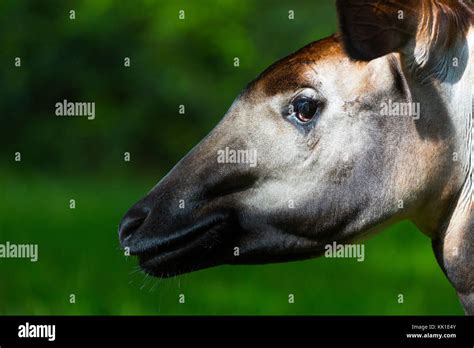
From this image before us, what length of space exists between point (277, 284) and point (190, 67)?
628 cm

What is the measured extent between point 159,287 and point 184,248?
9.18ft

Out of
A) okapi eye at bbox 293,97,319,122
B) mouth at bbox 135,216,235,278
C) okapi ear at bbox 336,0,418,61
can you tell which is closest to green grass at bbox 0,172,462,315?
mouth at bbox 135,216,235,278

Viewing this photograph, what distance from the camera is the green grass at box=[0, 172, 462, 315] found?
752 centimetres

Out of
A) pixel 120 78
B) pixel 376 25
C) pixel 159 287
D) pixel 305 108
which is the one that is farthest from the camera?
pixel 120 78

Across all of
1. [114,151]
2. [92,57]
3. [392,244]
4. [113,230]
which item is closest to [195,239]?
[113,230]

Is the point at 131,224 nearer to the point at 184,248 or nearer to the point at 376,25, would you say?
the point at 184,248

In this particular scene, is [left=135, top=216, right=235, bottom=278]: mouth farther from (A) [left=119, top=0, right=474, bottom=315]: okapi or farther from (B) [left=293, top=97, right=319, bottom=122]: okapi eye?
(B) [left=293, top=97, right=319, bottom=122]: okapi eye

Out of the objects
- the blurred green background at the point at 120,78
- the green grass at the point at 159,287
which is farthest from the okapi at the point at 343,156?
the blurred green background at the point at 120,78

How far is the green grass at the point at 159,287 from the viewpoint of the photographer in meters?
7.52

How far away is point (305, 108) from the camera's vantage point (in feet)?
11.7

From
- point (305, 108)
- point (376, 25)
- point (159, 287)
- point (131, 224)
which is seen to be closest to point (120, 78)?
point (159, 287)

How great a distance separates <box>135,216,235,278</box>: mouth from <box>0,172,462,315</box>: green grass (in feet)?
9.00

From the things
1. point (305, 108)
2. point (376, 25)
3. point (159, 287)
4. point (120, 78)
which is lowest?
point (159, 287)

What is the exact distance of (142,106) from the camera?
13883 mm
